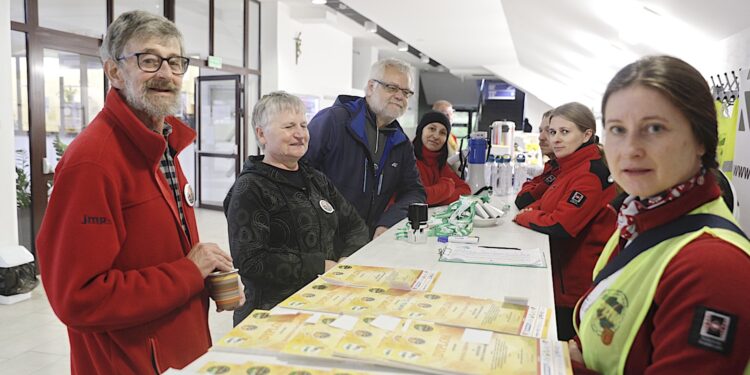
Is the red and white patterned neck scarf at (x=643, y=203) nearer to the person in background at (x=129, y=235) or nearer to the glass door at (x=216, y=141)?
the person in background at (x=129, y=235)

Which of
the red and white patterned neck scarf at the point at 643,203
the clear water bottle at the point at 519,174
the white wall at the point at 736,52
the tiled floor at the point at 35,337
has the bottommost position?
the tiled floor at the point at 35,337

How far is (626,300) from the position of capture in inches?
37.7

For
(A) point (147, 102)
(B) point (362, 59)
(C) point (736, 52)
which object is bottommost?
(A) point (147, 102)

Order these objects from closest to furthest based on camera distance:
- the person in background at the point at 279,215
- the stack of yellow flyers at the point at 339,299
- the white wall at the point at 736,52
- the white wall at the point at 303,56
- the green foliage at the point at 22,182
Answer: the stack of yellow flyers at the point at 339,299, the person in background at the point at 279,215, the white wall at the point at 736,52, the green foliage at the point at 22,182, the white wall at the point at 303,56

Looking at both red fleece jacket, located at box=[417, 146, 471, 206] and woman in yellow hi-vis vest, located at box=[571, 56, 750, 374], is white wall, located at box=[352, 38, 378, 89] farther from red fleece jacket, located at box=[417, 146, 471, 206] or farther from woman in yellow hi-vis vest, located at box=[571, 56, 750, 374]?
woman in yellow hi-vis vest, located at box=[571, 56, 750, 374]

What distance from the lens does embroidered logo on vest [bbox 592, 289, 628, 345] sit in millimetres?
969

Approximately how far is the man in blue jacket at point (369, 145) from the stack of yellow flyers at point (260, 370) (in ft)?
5.26

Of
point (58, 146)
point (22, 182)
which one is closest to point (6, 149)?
point (22, 182)

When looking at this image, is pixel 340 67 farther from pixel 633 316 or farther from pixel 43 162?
pixel 633 316

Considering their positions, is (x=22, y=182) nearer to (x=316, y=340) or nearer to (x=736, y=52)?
(x=316, y=340)

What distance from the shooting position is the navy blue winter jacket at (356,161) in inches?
106

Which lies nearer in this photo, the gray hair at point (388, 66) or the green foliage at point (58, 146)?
the gray hair at point (388, 66)

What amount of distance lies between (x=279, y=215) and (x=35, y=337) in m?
2.51

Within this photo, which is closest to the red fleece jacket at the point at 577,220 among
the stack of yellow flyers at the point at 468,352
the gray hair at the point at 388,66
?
the gray hair at the point at 388,66
